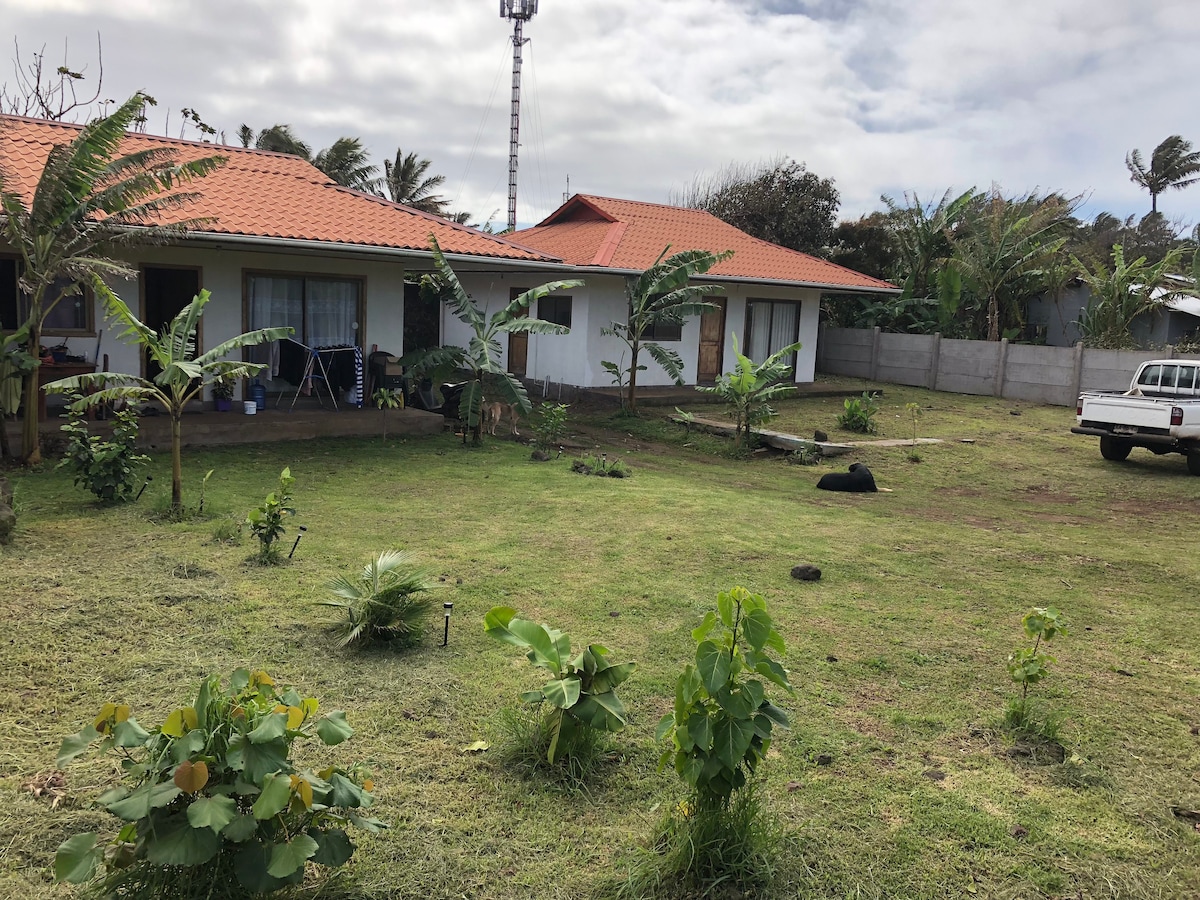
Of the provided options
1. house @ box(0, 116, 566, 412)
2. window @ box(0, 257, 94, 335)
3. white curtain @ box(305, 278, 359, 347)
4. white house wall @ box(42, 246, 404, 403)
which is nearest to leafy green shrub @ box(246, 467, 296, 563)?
house @ box(0, 116, 566, 412)

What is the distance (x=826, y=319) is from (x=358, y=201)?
17426 millimetres

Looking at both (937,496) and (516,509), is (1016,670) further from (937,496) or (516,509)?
(937,496)

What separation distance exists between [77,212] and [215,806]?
855cm

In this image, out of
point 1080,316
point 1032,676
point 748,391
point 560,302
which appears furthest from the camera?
point 1080,316

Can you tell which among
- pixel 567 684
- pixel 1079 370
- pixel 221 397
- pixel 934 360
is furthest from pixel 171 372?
pixel 934 360

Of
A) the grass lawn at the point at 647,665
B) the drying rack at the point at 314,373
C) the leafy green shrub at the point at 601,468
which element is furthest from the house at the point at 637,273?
the grass lawn at the point at 647,665

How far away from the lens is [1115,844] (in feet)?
10.9

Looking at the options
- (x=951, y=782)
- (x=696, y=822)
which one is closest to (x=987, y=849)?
(x=951, y=782)

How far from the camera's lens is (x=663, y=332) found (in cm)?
2011

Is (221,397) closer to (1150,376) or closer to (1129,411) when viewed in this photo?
(1129,411)

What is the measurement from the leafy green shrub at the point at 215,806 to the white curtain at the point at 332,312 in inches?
469

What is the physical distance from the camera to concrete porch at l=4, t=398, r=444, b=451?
11000mm

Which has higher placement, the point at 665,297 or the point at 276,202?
the point at 276,202

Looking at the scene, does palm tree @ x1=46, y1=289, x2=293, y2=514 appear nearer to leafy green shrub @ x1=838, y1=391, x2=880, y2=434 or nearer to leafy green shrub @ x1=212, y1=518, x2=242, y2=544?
leafy green shrub @ x1=212, y1=518, x2=242, y2=544
